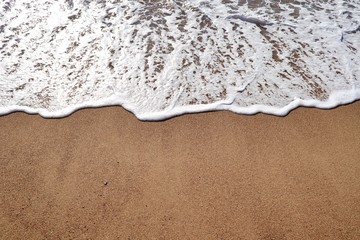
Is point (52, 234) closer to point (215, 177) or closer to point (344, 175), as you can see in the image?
point (215, 177)

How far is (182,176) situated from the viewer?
2.57 metres

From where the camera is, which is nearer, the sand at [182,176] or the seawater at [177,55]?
the sand at [182,176]

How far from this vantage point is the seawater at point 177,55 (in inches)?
126

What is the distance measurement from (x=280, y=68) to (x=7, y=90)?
2749 mm

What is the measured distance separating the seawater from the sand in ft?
0.71

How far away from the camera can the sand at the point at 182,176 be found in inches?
90.1

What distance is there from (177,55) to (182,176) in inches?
63.2

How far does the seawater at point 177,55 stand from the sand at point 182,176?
0.71 ft

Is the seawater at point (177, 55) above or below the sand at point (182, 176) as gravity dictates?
above

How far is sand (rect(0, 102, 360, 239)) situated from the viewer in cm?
229

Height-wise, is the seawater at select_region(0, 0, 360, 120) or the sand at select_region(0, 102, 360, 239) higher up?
the seawater at select_region(0, 0, 360, 120)

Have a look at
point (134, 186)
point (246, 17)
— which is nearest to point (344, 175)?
point (134, 186)

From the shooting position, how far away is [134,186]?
2496mm

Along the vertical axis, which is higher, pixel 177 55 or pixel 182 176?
pixel 177 55
